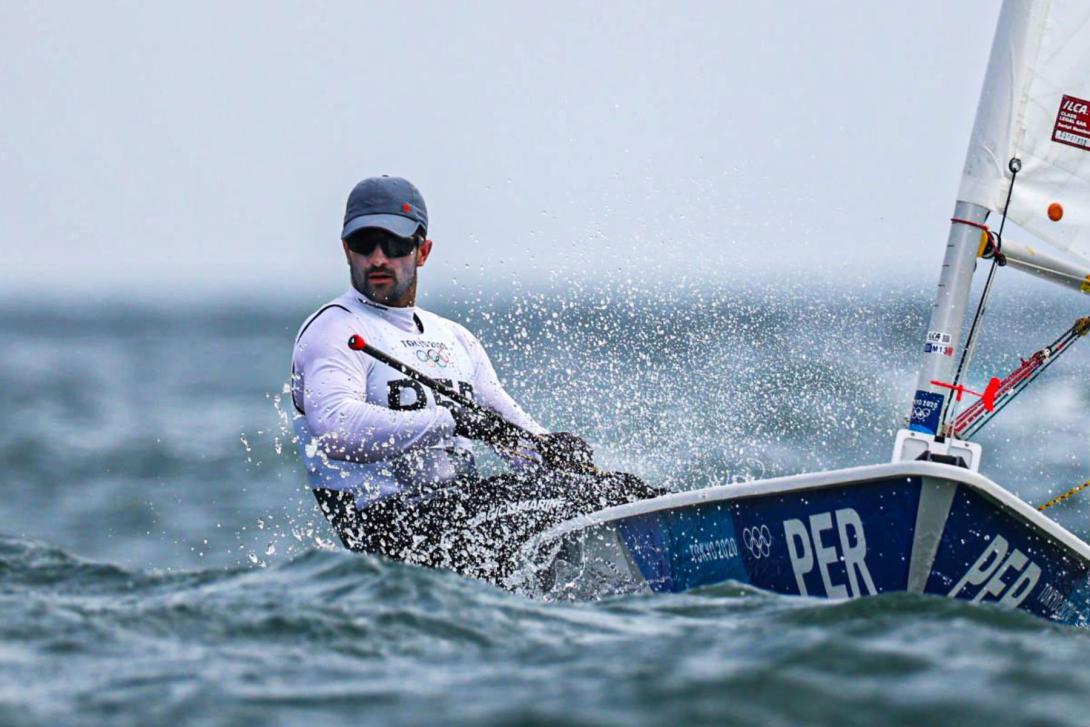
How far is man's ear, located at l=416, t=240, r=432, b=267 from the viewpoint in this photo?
610 cm

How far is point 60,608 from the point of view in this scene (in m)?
4.51

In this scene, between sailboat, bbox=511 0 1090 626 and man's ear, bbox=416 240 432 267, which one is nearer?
sailboat, bbox=511 0 1090 626

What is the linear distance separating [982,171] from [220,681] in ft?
12.1

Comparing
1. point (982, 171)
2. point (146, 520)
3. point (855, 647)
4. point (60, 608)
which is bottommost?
point (146, 520)

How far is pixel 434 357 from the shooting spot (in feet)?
19.6

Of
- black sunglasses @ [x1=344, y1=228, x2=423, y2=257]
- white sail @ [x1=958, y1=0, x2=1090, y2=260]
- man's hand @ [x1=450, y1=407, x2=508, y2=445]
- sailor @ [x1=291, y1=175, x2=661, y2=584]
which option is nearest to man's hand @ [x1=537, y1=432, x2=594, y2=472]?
sailor @ [x1=291, y1=175, x2=661, y2=584]

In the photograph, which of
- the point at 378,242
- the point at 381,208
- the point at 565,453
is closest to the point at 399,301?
the point at 378,242

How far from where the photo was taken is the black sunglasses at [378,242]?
5883mm

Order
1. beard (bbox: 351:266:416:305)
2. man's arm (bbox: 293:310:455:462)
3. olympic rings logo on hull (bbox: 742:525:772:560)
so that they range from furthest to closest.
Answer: beard (bbox: 351:266:416:305) < man's arm (bbox: 293:310:455:462) < olympic rings logo on hull (bbox: 742:525:772:560)

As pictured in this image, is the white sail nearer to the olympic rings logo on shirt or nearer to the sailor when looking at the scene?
the sailor

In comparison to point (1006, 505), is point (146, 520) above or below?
below

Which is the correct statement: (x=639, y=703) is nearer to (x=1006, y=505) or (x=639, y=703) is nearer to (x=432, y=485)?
(x=1006, y=505)

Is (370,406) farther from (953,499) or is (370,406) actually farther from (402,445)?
(953,499)

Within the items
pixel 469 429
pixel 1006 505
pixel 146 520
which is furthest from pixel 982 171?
pixel 146 520
